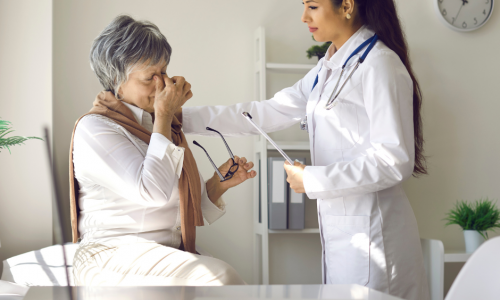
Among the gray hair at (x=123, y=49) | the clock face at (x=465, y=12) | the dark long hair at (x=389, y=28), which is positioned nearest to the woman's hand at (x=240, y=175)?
the gray hair at (x=123, y=49)

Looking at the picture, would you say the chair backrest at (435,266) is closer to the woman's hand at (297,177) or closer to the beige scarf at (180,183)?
the woman's hand at (297,177)

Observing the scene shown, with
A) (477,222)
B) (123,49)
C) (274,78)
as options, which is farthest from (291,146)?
(123,49)

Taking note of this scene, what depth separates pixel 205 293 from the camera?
68 cm

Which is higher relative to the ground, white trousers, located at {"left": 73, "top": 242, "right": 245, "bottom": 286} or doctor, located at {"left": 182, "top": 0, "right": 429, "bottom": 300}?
doctor, located at {"left": 182, "top": 0, "right": 429, "bottom": 300}

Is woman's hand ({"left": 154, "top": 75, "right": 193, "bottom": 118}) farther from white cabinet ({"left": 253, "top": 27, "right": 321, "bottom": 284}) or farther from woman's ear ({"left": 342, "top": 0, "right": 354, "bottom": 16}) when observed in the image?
white cabinet ({"left": 253, "top": 27, "right": 321, "bottom": 284})

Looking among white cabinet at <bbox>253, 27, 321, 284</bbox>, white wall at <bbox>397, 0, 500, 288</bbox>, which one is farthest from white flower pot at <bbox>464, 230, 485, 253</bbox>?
white cabinet at <bbox>253, 27, 321, 284</bbox>

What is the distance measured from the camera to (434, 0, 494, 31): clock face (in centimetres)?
283

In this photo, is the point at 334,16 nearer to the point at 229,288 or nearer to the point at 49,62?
the point at 229,288

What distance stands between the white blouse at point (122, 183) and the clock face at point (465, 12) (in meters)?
2.32

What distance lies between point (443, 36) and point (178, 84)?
2155mm

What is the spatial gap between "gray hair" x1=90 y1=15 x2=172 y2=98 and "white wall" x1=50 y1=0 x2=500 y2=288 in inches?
42.5

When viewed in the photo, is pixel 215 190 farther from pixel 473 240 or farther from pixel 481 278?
pixel 473 240

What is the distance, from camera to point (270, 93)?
265cm

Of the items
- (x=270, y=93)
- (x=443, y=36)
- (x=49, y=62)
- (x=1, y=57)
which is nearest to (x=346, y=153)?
(x=270, y=93)
